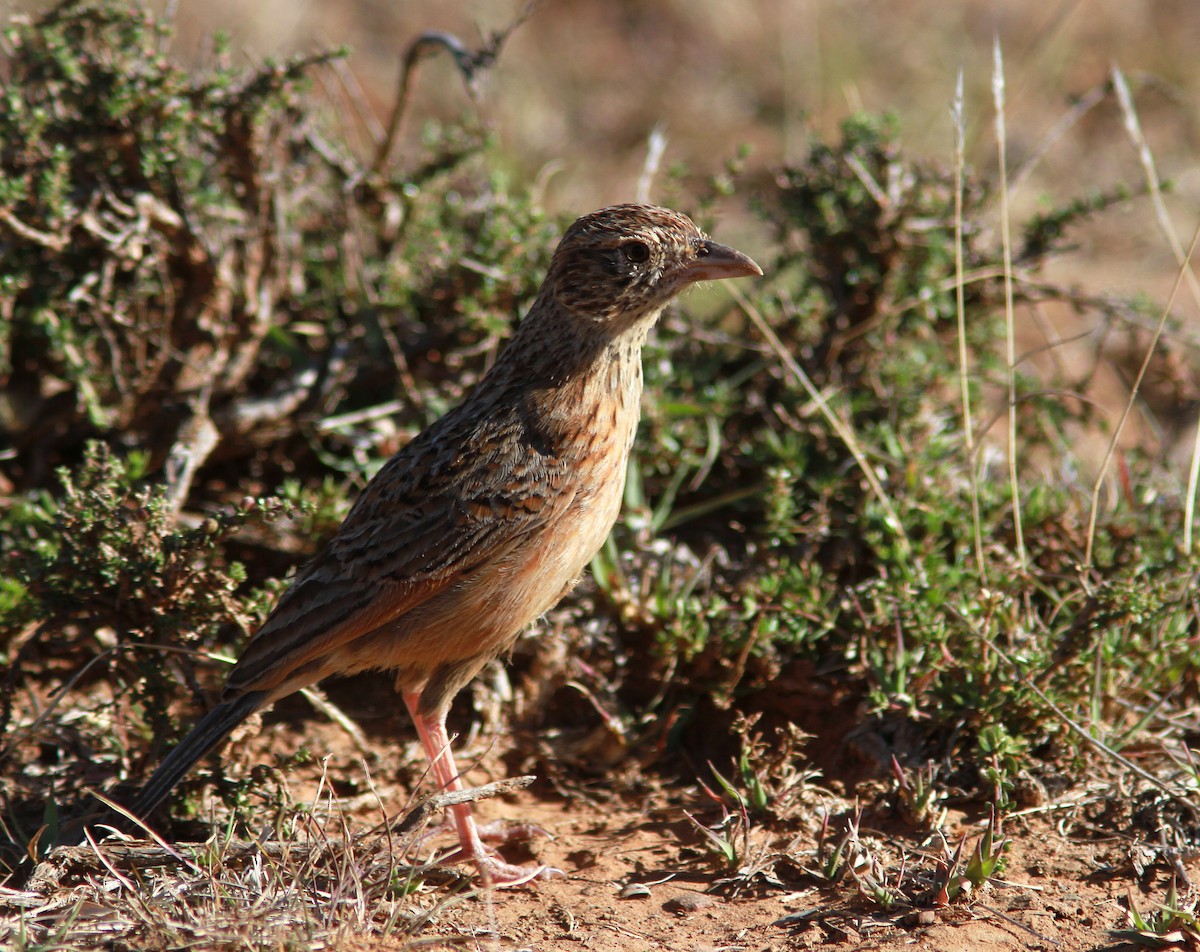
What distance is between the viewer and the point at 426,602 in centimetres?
411

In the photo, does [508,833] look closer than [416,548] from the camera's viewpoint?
No

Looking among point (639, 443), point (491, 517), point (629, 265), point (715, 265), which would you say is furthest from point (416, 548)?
point (639, 443)

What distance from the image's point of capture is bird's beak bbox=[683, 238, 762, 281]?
436 centimetres

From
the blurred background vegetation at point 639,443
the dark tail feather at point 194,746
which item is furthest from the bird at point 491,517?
the blurred background vegetation at point 639,443

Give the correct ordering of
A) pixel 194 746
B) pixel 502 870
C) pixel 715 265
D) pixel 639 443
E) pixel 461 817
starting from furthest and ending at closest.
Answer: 1. pixel 639 443
2. pixel 715 265
3. pixel 461 817
4. pixel 502 870
5. pixel 194 746

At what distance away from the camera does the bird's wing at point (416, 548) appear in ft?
13.2

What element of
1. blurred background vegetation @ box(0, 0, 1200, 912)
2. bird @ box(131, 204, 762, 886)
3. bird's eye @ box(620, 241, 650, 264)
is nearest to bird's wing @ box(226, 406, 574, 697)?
bird @ box(131, 204, 762, 886)

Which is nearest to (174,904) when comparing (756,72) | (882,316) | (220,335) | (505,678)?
(505,678)

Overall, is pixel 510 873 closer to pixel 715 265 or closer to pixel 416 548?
pixel 416 548

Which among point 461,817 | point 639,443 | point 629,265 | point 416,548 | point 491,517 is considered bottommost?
point 461,817

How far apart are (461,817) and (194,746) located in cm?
96

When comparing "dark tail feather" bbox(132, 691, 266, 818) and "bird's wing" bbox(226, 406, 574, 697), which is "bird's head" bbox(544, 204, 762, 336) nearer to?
"bird's wing" bbox(226, 406, 574, 697)

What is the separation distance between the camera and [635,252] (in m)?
4.34

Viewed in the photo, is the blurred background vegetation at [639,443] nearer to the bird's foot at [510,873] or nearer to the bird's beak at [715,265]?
the bird's foot at [510,873]
